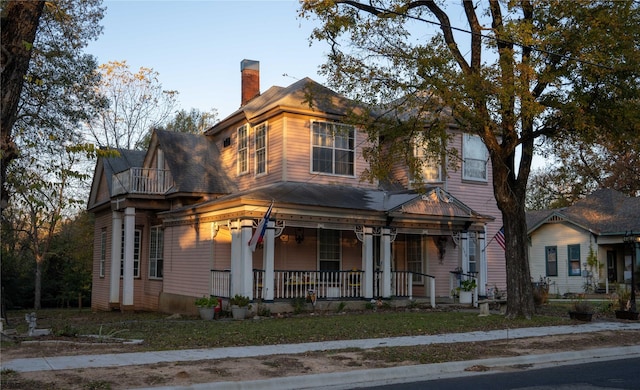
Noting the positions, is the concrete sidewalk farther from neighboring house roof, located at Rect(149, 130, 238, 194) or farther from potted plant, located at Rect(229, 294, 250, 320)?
neighboring house roof, located at Rect(149, 130, 238, 194)

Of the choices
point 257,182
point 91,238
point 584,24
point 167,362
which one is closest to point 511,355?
point 167,362

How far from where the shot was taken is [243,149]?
24781mm

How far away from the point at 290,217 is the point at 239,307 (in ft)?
10.4

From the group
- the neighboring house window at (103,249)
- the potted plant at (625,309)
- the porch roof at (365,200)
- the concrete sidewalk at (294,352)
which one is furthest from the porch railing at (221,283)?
the potted plant at (625,309)

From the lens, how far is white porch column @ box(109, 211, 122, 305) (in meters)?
25.6

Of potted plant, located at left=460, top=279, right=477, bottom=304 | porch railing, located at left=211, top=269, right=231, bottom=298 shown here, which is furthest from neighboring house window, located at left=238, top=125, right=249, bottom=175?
potted plant, located at left=460, top=279, right=477, bottom=304

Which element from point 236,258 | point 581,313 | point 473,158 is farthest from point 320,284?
point 473,158

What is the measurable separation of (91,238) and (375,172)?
85.6ft

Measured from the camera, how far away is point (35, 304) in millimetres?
37938

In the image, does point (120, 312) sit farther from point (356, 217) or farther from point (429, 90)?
point (429, 90)

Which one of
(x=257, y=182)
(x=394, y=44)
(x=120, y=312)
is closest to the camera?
(x=394, y=44)

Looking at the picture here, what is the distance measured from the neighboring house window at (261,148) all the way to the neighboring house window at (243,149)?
0.72 m

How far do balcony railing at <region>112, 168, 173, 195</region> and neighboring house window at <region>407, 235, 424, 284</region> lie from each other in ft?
31.1

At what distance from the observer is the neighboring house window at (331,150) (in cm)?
2272
